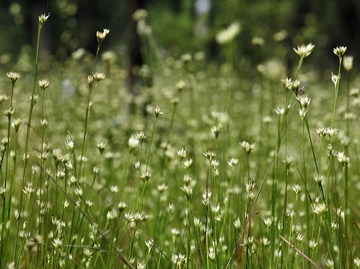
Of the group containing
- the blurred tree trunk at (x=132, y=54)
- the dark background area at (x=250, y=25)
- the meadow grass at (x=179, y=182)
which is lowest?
the meadow grass at (x=179, y=182)

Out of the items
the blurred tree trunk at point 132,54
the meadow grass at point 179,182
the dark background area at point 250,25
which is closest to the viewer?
the meadow grass at point 179,182

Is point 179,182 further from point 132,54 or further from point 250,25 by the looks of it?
point 250,25

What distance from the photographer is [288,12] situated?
32.7ft

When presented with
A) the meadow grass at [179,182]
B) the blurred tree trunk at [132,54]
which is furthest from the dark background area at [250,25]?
the meadow grass at [179,182]

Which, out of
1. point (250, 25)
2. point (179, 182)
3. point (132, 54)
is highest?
point (250, 25)

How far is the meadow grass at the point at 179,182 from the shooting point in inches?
52.6

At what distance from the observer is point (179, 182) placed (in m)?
2.67

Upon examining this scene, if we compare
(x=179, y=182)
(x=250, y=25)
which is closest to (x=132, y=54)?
(x=179, y=182)

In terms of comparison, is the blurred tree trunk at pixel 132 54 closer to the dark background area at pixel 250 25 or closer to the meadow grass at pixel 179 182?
the dark background area at pixel 250 25

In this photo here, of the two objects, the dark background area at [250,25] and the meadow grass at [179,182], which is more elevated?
the dark background area at [250,25]

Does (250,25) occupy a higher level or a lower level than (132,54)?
higher

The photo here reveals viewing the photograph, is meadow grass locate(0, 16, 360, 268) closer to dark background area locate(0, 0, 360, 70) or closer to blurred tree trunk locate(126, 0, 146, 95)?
blurred tree trunk locate(126, 0, 146, 95)

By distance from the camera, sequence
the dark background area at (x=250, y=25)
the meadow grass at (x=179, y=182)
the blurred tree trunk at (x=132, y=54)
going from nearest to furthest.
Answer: the meadow grass at (x=179, y=182) → the blurred tree trunk at (x=132, y=54) → the dark background area at (x=250, y=25)

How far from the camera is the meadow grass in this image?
1335mm
